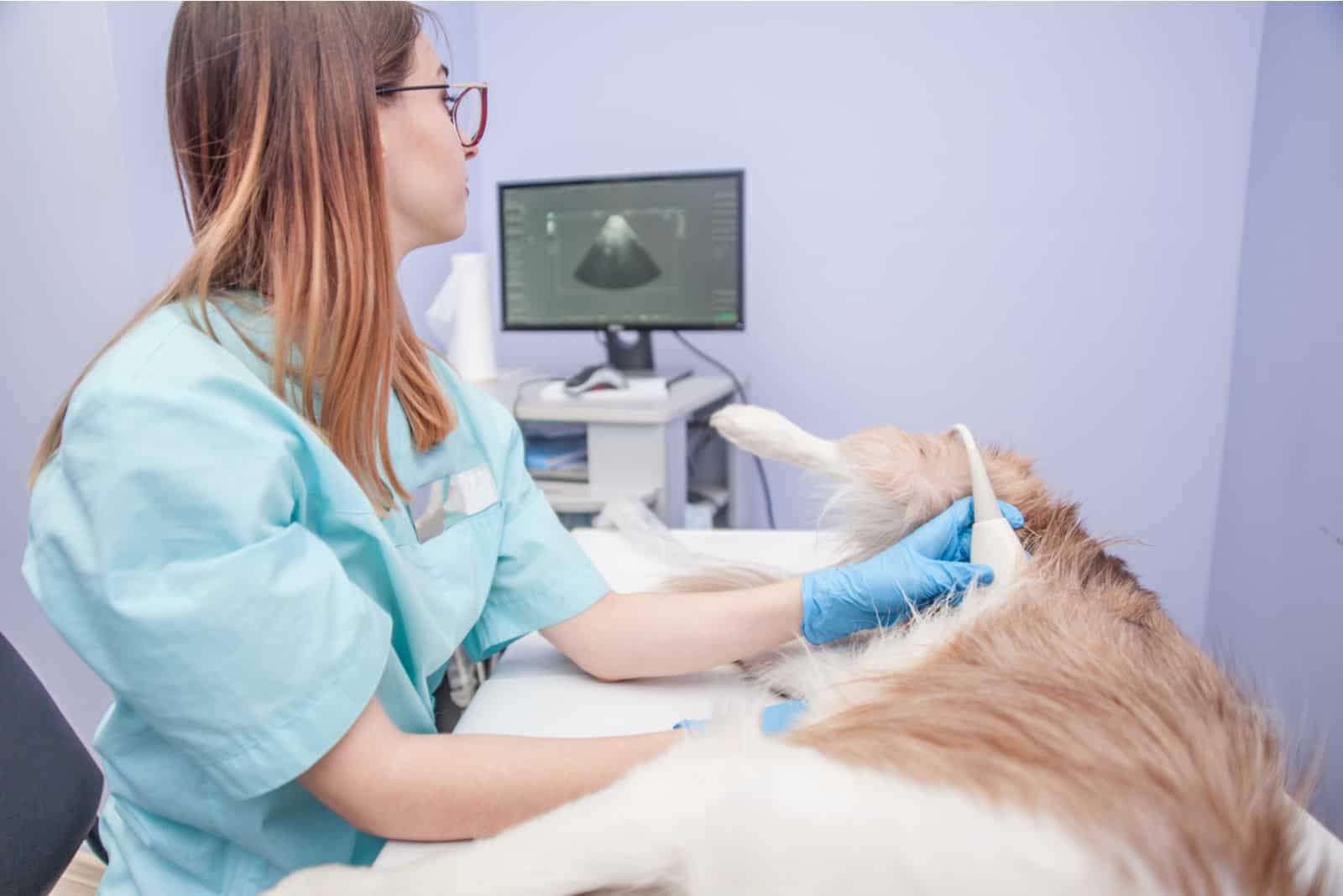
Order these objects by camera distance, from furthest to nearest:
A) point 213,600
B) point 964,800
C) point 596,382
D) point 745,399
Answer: point 745,399 < point 596,382 < point 213,600 < point 964,800

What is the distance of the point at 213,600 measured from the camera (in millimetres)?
439

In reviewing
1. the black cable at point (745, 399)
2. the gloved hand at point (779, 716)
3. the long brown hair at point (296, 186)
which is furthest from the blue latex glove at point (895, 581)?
the black cable at point (745, 399)

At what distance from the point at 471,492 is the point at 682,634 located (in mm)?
224

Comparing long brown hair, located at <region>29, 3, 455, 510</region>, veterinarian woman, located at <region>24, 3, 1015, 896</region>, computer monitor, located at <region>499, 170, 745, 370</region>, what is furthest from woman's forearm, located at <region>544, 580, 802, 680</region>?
computer monitor, located at <region>499, 170, 745, 370</region>

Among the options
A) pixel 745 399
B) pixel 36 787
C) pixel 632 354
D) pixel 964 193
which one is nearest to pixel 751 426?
pixel 36 787

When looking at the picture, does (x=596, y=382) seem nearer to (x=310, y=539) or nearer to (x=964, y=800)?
(x=310, y=539)

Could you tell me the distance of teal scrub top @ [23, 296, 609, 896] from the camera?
44 cm

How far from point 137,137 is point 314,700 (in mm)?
1060

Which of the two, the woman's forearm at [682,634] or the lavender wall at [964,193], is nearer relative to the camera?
the woman's forearm at [682,634]

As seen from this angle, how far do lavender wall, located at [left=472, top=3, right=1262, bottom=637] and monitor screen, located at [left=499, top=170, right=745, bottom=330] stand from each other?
22 cm

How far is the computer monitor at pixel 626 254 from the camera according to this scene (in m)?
1.67

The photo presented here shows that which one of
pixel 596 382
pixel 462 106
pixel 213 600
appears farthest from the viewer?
pixel 596 382

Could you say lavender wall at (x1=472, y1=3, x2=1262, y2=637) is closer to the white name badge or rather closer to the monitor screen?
the monitor screen

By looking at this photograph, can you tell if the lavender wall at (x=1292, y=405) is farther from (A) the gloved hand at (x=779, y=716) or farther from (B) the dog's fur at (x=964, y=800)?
(A) the gloved hand at (x=779, y=716)
